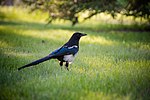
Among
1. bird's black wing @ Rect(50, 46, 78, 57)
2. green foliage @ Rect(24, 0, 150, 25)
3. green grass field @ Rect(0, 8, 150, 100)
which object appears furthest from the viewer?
green foliage @ Rect(24, 0, 150, 25)

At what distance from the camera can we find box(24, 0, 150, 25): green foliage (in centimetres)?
1483

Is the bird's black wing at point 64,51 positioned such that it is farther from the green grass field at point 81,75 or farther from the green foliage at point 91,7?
the green foliage at point 91,7

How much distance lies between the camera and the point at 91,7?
50.3 ft

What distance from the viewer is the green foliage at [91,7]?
48.6 ft

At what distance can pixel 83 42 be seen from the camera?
13.4m

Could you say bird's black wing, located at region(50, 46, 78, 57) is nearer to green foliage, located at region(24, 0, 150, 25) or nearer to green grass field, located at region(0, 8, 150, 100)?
green grass field, located at region(0, 8, 150, 100)

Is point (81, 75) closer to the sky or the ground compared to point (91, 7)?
closer to the ground

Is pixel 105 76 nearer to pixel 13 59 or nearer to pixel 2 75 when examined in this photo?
pixel 2 75

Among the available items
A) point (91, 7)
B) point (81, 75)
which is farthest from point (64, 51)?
point (91, 7)

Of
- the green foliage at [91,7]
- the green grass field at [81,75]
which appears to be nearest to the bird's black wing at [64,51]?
the green grass field at [81,75]

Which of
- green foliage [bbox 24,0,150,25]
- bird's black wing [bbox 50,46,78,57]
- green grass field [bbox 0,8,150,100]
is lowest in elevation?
green grass field [bbox 0,8,150,100]

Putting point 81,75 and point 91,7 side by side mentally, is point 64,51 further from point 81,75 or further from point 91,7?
point 91,7

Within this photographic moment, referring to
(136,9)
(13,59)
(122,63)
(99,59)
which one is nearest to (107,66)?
(122,63)

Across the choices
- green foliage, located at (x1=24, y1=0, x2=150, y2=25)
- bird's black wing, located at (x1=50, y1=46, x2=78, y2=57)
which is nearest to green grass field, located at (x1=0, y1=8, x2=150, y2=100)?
bird's black wing, located at (x1=50, y1=46, x2=78, y2=57)
